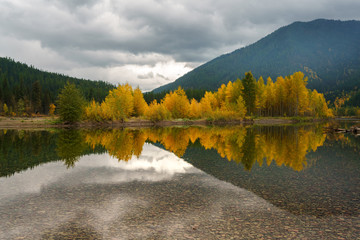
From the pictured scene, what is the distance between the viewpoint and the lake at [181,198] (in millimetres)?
6949

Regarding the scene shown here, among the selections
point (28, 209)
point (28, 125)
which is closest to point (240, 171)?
point (28, 209)

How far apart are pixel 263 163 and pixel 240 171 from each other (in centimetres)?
283

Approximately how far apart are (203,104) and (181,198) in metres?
75.3

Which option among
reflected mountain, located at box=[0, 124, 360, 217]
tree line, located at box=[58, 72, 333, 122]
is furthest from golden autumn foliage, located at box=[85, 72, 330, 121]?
reflected mountain, located at box=[0, 124, 360, 217]

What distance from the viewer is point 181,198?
31.8ft

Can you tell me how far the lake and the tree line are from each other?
49356 millimetres

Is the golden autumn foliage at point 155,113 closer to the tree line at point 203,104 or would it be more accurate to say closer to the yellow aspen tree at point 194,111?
the tree line at point 203,104

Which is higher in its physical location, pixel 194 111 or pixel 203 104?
pixel 203 104

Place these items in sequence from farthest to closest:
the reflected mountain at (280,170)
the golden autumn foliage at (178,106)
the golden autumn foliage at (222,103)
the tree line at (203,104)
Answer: the golden autumn foliage at (178,106)
the golden autumn foliage at (222,103)
the tree line at (203,104)
the reflected mountain at (280,170)

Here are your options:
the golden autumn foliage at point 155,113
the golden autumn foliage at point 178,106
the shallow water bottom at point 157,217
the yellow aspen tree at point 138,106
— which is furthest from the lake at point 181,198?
the golden autumn foliage at point 178,106

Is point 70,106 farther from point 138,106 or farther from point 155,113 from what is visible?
point 155,113

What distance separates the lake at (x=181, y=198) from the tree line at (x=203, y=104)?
49.4 m

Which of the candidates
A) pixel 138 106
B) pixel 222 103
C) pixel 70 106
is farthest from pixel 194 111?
pixel 70 106

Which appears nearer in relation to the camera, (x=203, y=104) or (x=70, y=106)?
(x=70, y=106)
